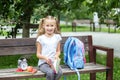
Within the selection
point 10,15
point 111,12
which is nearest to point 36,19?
point 10,15

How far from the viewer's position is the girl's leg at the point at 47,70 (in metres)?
5.20

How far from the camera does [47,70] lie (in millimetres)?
5250

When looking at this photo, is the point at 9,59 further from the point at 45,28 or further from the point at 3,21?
the point at 45,28

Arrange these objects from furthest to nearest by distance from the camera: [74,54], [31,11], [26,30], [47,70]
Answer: [26,30] < [31,11] < [74,54] < [47,70]

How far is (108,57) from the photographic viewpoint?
5879 mm

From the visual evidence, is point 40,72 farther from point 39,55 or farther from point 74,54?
A: point 74,54

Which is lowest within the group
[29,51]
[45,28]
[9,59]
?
[9,59]

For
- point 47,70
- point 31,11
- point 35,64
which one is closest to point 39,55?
point 47,70

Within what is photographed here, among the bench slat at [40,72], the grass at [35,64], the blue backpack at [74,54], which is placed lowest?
the grass at [35,64]

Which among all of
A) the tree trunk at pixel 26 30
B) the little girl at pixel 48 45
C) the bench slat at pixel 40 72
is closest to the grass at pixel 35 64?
the tree trunk at pixel 26 30

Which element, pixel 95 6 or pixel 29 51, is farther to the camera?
pixel 95 6

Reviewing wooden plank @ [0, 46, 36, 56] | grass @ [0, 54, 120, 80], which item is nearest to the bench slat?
wooden plank @ [0, 46, 36, 56]

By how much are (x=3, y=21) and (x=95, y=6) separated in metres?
2.22

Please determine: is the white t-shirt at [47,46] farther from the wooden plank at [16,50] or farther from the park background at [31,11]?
the park background at [31,11]
